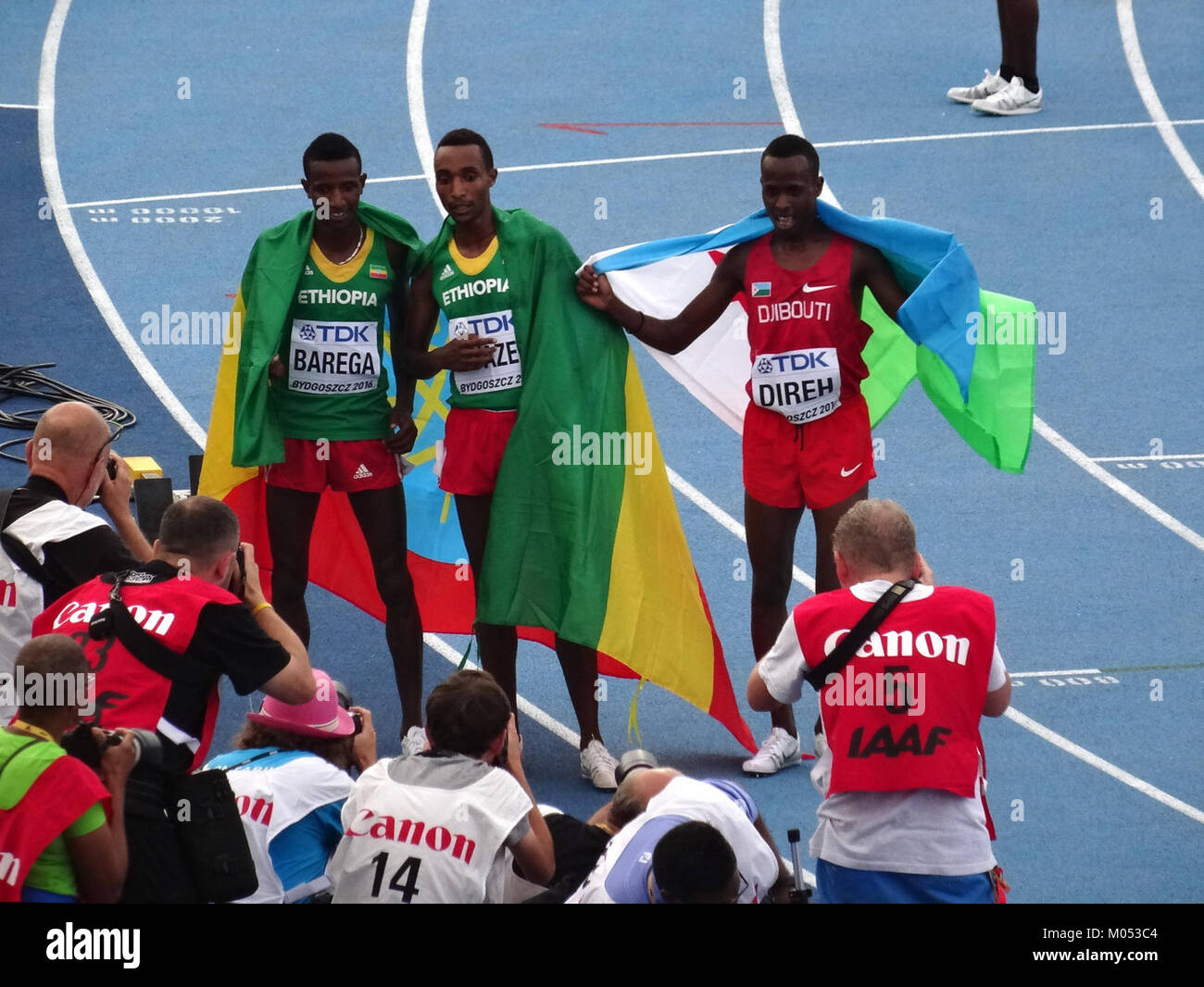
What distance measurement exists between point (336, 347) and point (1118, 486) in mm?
4386

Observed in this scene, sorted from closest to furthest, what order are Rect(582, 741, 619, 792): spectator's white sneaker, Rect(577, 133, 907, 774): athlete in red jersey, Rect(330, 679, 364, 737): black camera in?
Rect(330, 679, 364, 737): black camera
Rect(577, 133, 907, 774): athlete in red jersey
Rect(582, 741, 619, 792): spectator's white sneaker

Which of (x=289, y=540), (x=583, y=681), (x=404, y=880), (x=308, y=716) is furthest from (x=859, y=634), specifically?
(x=289, y=540)

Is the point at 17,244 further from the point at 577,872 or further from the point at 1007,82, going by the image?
the point at 577,872

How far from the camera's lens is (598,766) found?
22.3 ft

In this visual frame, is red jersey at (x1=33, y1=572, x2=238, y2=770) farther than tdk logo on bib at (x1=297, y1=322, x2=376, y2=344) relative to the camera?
No

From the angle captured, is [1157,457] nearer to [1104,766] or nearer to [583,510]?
[1104,766]

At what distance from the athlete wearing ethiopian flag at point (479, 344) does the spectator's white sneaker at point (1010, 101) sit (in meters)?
7.26

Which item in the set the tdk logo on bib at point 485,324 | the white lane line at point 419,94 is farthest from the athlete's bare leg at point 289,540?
the white lane line at point 419,94

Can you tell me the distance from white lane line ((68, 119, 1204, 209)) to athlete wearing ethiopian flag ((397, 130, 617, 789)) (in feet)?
19.6

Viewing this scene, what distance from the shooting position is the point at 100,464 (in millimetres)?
5691

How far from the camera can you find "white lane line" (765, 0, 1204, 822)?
6645mm

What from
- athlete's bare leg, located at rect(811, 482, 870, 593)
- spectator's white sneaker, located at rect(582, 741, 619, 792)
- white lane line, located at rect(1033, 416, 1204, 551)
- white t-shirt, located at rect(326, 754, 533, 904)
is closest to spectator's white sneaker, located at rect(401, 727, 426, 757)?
spectator's white sneaker, located at rect(582, 741, 619, 792)

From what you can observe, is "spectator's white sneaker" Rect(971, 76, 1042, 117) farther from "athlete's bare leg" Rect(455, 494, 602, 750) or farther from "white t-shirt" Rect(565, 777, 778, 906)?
"white t-shirt" Rect(565, 777, 778, 906)
